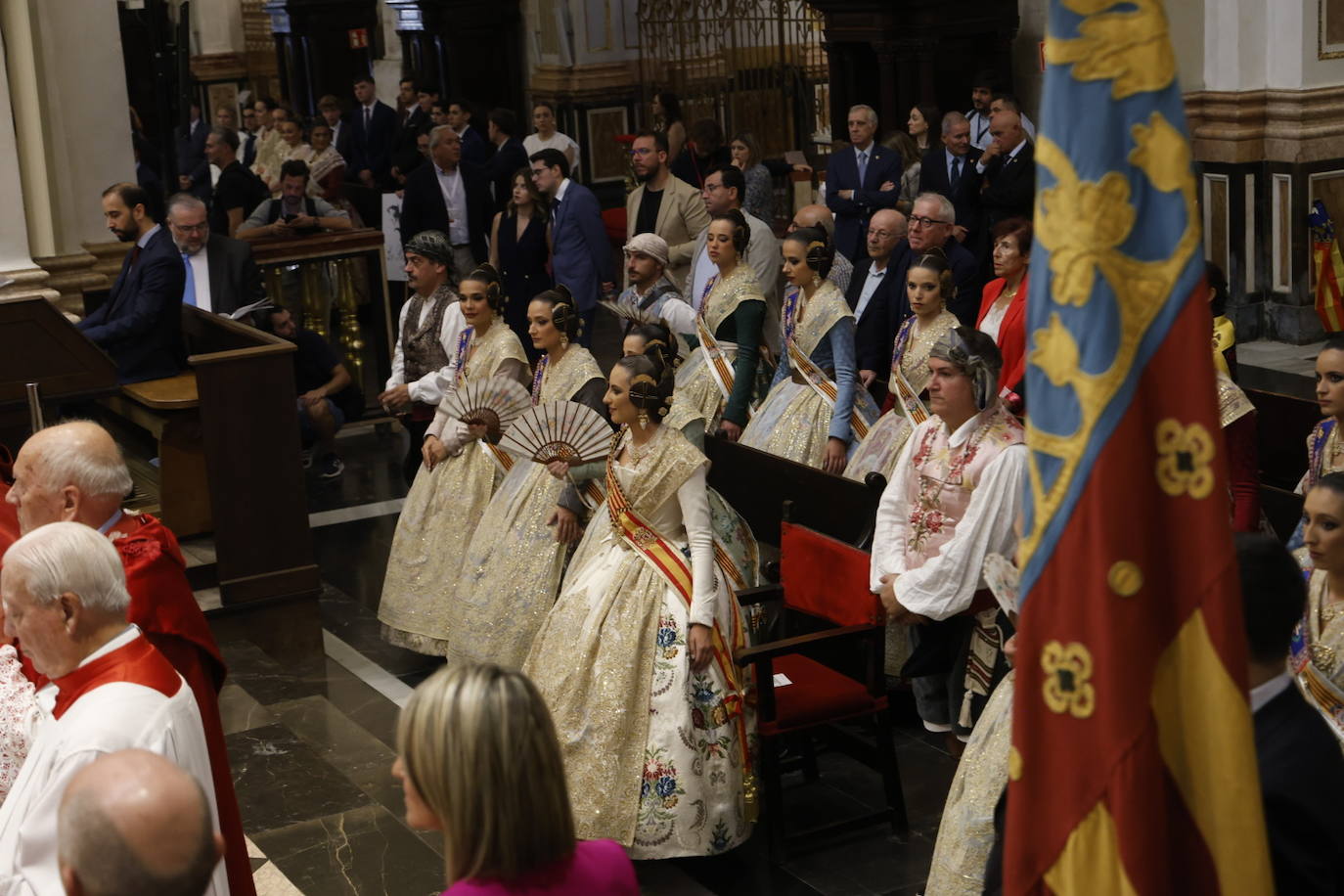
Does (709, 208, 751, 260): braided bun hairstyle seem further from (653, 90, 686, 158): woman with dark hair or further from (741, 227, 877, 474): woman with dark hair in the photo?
(653, 90, 686, 158): woman with dark hair

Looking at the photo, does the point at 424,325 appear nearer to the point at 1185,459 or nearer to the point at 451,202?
the point at 451,202

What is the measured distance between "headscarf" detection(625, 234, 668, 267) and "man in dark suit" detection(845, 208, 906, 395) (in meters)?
0.91

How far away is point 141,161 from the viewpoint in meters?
13.0

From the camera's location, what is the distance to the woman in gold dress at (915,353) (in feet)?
19.4

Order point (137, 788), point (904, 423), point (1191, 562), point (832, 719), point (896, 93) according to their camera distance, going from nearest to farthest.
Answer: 1. point (1191, 562)
2. point (137, 788)
3. point (832, 719)
4. point (904, 423)
5. point (896, 93)

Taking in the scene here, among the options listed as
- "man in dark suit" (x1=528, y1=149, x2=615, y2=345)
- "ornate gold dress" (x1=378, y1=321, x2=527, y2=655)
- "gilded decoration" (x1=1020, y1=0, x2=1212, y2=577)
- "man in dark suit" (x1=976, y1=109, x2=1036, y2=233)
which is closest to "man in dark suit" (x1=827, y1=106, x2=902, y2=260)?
"man in dark suit" (x1=976, y1=109, x2=1036, y2=233)

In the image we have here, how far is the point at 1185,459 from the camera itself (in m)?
1.70

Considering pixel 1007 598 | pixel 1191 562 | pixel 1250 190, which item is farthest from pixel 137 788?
pixel 1250 190

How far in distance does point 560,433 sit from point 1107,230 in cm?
400

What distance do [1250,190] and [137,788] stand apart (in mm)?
9947

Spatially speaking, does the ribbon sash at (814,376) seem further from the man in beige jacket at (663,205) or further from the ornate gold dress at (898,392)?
the man in beige jacket at (663,205)

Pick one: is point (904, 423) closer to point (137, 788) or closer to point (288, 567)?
point (288, 567)

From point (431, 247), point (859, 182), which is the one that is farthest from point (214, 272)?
point (859, 182)

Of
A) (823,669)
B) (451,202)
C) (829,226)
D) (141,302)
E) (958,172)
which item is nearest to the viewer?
(823,669)
